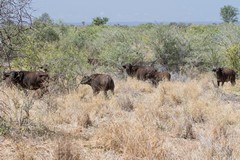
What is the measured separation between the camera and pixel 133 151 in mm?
6785

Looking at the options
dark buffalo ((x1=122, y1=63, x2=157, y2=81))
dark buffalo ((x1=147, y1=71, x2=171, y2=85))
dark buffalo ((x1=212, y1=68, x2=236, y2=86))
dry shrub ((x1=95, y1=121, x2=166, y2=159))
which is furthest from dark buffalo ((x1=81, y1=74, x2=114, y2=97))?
dry shrub ((x1=95, y1=121, x2=166, y2=159))

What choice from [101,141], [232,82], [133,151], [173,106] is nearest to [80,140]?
[101,141]

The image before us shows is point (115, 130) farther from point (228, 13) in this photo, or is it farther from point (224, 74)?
point (228, 13)

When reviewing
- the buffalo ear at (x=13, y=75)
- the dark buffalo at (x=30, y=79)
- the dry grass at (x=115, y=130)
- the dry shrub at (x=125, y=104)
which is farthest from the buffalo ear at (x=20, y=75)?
the dry shrub at (x=125, y=104)

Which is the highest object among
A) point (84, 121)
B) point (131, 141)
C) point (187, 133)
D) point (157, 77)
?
point (131, 141)

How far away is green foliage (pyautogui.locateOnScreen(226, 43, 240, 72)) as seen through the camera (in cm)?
2119

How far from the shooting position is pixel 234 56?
21.4m

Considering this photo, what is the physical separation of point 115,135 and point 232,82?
13.4 meters

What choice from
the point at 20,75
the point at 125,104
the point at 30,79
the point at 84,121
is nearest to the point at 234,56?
the point at 125,104

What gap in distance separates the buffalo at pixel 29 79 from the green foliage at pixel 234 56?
37.9 feet

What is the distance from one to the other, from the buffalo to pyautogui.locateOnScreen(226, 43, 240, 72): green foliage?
11.5 m

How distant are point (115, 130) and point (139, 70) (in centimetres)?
1280

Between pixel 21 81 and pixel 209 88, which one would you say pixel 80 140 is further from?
pixel 209 88

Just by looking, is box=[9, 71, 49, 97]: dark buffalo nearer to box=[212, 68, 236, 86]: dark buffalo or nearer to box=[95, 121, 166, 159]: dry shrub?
box=[95, 121, 166, 159]: dry shrub
